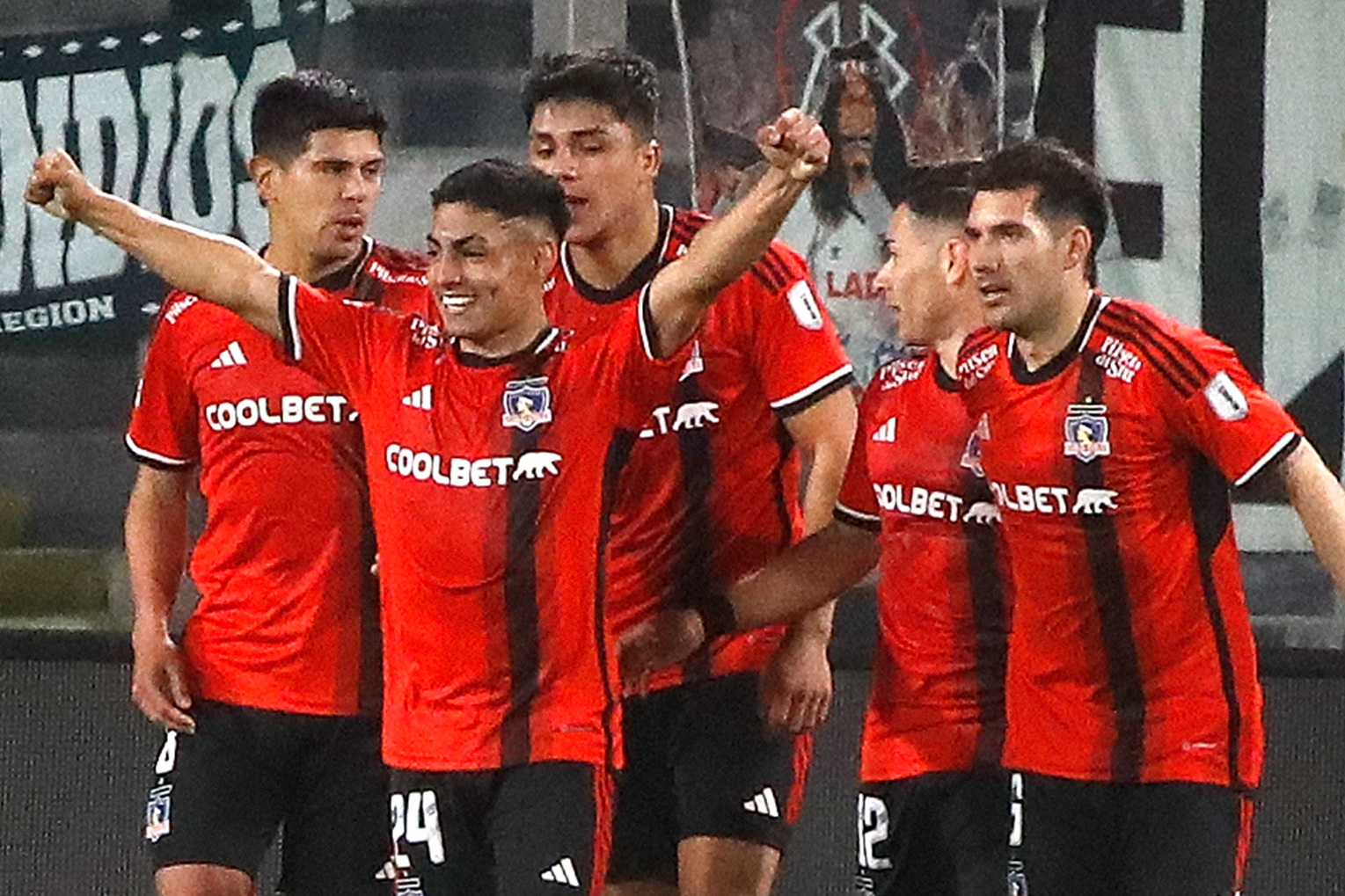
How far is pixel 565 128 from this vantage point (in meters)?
5.05

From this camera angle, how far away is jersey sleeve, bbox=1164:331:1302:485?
4379 mm

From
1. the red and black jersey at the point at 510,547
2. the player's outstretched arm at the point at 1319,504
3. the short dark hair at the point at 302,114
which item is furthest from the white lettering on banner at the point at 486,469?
the player's outstretched arm at the point at 1319,504

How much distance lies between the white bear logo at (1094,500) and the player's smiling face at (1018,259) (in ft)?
1.02

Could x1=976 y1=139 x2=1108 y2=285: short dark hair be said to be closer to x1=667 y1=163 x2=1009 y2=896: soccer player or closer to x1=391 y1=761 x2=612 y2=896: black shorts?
x1=667 y1=163 x2=1009 y2=896: soccer player

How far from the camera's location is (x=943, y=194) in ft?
17.2

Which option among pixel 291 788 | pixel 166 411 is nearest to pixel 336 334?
pixel 166 411

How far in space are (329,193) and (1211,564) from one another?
181 cm

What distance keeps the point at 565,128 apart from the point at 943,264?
796 millimetres

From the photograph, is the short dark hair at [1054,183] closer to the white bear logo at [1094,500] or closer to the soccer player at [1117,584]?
the soccer player at [1117,584]

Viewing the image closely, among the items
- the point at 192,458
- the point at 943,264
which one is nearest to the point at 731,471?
the point at 943,264

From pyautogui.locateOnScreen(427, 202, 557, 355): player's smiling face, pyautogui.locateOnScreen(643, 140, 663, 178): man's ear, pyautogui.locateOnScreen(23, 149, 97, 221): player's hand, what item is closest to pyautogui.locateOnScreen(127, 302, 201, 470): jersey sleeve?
pyautogui.locateOnScreen(23, 149, 97, 221): player's hand

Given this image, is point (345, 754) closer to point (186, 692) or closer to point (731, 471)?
point (186, 692)

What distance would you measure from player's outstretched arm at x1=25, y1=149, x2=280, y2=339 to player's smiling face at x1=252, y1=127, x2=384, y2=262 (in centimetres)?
62

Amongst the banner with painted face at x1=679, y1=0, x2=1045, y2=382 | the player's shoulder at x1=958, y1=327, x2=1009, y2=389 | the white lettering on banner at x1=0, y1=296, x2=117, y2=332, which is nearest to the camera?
the player's shoulder at x1=958, y1=327, x2=1009, y2=389
